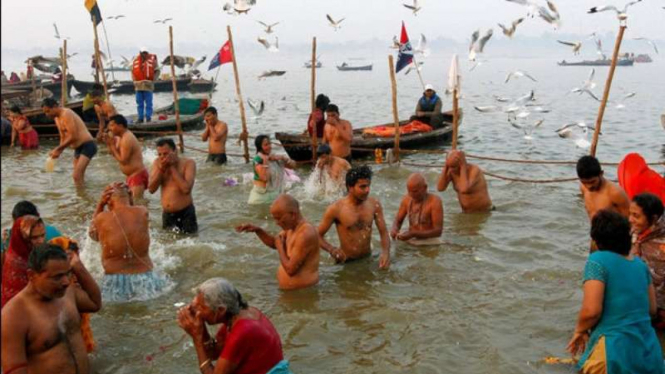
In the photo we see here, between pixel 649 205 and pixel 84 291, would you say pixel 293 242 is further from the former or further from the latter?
pixel 649 205

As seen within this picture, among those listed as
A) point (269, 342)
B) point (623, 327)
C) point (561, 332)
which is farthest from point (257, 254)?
point (623, 327)

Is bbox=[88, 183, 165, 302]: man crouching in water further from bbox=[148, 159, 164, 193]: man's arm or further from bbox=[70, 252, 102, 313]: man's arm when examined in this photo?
bbox=[148, 159, 164, 193]: man's arm

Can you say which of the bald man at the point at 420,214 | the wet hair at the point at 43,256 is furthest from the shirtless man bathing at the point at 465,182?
the wet hair at the point at 43,256

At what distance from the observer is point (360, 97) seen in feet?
147

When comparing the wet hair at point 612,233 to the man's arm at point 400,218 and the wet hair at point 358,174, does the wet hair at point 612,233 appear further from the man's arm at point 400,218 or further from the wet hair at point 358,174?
the man's arm at point 400,218

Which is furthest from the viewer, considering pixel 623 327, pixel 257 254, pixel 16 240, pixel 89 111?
pixel 89 111

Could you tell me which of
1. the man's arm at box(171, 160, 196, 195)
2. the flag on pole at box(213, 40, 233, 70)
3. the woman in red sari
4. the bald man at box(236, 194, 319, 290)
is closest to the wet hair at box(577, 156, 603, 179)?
the bald man at box(236, 194, 319, 290)

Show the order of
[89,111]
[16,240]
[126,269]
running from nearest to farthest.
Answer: [16,240]
[126,269]
[89,111]

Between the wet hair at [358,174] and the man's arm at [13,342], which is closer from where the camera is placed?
the man's arm at [13,342]

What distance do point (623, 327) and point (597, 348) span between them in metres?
0.27

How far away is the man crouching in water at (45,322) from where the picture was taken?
373cm

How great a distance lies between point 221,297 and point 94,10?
56.2ft

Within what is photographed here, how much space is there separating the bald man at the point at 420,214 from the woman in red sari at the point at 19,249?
4144mm

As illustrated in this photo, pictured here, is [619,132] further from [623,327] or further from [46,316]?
[46,316]
